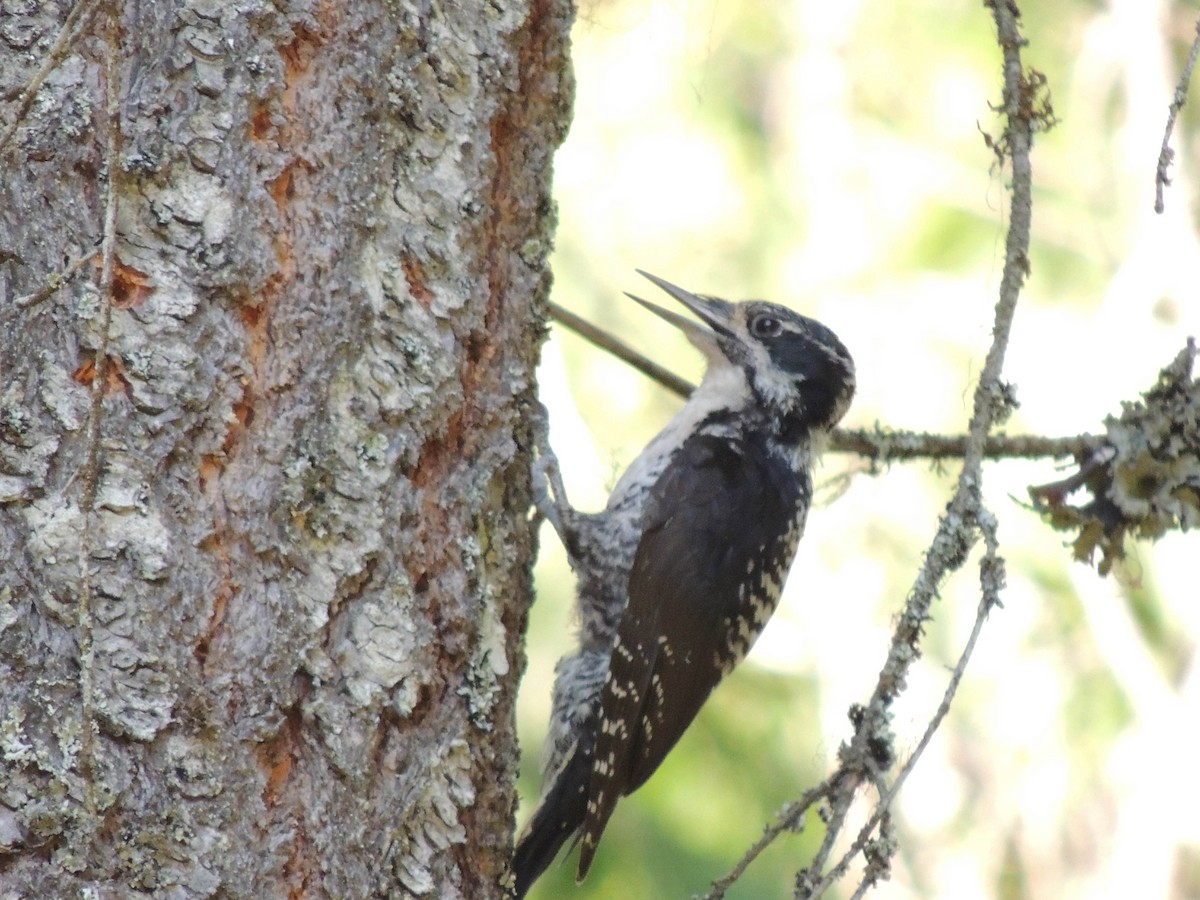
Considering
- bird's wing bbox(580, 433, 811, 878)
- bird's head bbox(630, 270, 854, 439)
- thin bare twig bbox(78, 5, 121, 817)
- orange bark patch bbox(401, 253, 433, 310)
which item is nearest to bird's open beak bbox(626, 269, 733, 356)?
bird's head bbox(630, 270, 854, 439)

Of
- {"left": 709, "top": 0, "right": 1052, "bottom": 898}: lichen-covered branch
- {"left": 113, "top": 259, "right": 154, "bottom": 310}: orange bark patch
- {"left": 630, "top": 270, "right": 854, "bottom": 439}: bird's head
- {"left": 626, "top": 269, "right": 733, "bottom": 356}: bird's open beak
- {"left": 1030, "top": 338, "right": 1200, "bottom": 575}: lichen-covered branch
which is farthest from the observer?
{"left": 626, "top": 269, "right": 733, "bottom": 356}: bird's open beak

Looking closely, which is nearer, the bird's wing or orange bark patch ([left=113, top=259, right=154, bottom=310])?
orange bark patch ([left=113, top=259, right=154, bottom=310])

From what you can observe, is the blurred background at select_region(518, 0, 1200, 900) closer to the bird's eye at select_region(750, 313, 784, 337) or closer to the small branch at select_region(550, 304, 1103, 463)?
the bird's eye at select_region(750, 313, 784, 337)

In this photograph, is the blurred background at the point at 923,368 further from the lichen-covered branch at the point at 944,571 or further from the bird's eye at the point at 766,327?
the lichen-covered branch at the point at 944,571

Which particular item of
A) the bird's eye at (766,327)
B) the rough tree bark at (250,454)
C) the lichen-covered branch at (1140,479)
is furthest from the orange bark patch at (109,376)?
the bird's eye at (766,327)

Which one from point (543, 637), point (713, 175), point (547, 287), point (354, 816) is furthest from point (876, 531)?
point (354, 816)

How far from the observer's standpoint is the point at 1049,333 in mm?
6867

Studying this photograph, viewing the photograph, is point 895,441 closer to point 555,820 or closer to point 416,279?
point 555,820

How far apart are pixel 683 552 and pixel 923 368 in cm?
406

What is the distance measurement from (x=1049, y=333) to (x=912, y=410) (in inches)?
30.0

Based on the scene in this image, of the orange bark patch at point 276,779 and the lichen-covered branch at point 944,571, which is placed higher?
A: the lichen-covered branch at point 944,571

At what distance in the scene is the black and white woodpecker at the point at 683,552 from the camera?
328 centimetres

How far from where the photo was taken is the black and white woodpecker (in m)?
3.28

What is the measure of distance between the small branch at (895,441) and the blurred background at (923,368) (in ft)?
6.62
